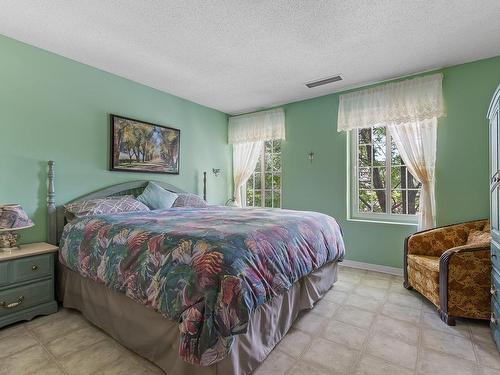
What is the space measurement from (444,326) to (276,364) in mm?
1486

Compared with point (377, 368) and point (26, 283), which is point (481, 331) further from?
point (26, 283)

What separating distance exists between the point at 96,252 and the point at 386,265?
11.2 ft

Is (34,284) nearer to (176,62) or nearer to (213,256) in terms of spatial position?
(213,256)

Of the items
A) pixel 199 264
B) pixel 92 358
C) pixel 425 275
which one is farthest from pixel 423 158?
pixel 92 358

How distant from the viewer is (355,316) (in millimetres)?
2279

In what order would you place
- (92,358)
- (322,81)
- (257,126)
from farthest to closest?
(257,126) → (322,81) → (92,358)

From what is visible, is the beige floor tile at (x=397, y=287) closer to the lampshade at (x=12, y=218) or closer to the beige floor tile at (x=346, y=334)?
the beige floor tile at (x=346, y=334)

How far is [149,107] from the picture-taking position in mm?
3660

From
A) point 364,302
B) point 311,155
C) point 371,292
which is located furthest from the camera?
point 311,155

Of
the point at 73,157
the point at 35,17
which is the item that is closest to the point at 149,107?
the point at 73,157

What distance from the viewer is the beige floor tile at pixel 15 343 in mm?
1785

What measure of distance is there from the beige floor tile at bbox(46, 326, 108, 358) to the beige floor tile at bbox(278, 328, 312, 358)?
1.36 metres

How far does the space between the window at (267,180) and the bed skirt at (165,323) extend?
93.2 inches

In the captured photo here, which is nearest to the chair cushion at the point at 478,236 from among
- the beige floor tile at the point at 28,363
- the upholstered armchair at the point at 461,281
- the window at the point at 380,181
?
the upholstered armchair at the point at 461,281
